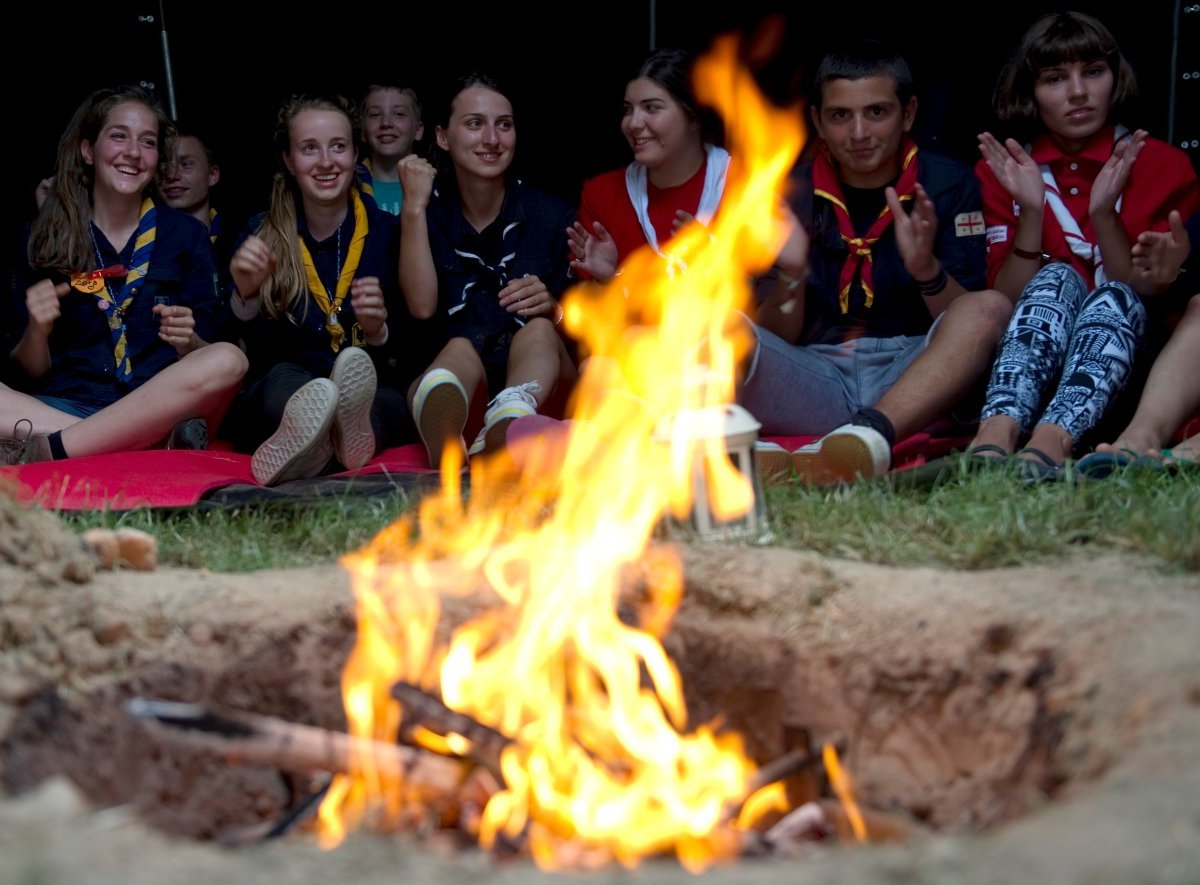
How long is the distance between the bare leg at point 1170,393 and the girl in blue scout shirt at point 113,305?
2.86 metres

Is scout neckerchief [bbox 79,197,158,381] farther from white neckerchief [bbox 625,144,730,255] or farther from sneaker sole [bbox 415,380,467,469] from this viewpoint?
white neckerchief [bbox 625,144,730,255]

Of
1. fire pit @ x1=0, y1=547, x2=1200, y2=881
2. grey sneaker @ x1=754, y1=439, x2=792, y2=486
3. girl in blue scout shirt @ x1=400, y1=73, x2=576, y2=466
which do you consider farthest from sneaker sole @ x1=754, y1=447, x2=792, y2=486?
girl in blue scout shirt @ x1=400, y1=73, x2=576, y2=466

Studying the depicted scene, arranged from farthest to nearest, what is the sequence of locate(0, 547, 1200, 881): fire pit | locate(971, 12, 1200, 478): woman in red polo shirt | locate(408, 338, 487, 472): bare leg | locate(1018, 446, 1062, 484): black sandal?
locate(408, 338, 487, 472): bare leg, locate(971, 12, 1200, 478): woman in red polo shirt, locate(1018, 446, 1062, 484): black sandal, locate(0, 547, 1200, 881): fire pit

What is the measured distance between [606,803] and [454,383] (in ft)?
7.09

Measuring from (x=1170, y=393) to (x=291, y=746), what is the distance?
2.78 m

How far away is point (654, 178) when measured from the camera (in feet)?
15.6

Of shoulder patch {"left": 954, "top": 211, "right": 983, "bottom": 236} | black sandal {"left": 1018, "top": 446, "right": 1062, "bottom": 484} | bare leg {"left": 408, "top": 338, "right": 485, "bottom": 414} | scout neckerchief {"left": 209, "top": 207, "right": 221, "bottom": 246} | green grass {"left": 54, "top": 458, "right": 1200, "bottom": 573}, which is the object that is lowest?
green grass {"left": 54, "top": 458, "right": 1200, "bottom": 573}

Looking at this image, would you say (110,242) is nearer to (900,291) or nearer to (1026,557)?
(900,291)

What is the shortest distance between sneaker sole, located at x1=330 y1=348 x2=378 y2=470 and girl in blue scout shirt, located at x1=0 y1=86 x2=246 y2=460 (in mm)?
544

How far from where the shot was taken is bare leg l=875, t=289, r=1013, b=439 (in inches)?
150

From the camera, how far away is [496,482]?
3375 mm

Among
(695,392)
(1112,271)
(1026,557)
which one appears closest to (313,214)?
(695,392)

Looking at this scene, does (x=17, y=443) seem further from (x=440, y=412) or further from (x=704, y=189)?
(x=704, y=189)

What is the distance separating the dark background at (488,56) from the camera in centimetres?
539
